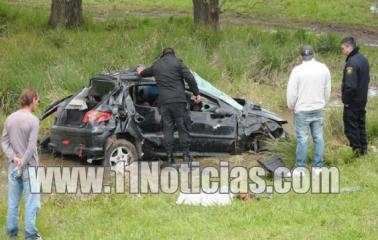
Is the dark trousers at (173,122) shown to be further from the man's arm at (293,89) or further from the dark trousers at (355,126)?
the dark trousers at (355,126)

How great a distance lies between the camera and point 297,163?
971 centimetres

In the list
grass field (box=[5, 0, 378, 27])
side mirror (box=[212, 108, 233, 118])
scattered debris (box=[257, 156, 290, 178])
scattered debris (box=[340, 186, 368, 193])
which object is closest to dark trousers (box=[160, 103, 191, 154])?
side mirror (box=[212, 108, 233, 118])

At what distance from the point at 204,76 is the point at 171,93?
5161mm

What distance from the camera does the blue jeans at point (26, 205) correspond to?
698cm

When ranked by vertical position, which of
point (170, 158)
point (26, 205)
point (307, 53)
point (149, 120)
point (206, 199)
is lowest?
point (170, 158)

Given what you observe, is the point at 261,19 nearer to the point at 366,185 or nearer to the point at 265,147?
the point at 265,147

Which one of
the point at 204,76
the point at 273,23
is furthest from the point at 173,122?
the point at 273,23

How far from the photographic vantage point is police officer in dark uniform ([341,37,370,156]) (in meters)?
9.73

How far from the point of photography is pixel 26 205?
7016mm

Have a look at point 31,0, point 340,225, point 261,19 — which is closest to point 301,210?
point 340,225

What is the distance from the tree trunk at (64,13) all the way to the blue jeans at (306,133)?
35.0 ft

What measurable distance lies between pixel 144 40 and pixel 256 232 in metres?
10.9

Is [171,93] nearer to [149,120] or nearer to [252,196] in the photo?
[149,120]

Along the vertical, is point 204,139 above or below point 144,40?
below
